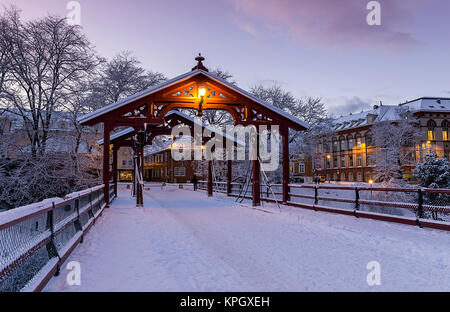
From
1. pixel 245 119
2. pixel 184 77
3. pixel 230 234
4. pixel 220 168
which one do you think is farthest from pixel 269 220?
pixel 220 168

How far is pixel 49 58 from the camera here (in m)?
17.9

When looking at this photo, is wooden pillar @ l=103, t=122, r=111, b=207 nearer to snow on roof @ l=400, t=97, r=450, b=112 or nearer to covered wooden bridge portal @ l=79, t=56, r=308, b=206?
covered wooden bridge portal @ l=79, t=56, r=308, b=206

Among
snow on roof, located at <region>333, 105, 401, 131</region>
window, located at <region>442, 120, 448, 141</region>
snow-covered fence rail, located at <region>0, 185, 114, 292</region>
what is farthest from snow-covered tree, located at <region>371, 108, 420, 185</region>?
snow-covered fence rail, located at <region>0, 185, 114, 292</region>

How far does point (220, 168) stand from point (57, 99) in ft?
65.1

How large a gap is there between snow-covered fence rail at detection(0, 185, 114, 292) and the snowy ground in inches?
10.8

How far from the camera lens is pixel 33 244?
4.20 metres

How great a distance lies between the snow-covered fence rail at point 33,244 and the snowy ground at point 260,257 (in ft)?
0.90

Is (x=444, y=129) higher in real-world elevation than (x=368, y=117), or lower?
lower

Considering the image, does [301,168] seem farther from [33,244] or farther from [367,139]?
[33,244]

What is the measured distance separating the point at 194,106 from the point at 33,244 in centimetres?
1130

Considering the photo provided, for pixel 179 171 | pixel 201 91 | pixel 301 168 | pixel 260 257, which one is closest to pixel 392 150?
pixel 201 91

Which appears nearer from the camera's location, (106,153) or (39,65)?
(106,153)

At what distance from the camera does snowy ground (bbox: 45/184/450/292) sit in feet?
14.7
